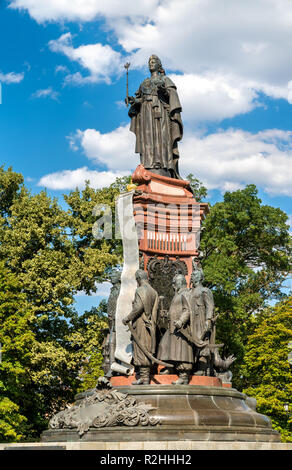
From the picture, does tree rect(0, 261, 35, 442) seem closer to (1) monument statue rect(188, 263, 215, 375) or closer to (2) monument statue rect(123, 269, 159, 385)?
(2) monument statue rect(123, 269, 159, 385)

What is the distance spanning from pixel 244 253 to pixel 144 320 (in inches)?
851

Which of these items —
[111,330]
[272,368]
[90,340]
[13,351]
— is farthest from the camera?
[272,368]

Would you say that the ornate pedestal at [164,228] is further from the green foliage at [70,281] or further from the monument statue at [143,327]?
the green foliage at [70,281]

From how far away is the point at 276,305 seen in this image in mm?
34406

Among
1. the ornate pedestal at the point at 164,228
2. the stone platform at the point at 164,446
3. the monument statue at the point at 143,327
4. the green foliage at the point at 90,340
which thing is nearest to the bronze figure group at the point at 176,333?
the monument statue at the point at 143,327

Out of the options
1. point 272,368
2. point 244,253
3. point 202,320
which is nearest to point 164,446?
point 202,320

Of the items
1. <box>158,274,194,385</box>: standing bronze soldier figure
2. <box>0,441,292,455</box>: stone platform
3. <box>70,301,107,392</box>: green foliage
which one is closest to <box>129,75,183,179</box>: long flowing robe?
<box>158,274,194,385</box>: standing bronze soldier figure

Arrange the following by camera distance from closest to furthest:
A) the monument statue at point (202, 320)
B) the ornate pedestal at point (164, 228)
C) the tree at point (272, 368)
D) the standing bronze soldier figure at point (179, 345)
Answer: the standing bronze soldier figure at point (179, 345), the monument statue at point (202, 320), the ornate pedestal at point (164, 228), the tree at point (272, 368)

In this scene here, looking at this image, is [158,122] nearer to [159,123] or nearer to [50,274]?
[159,123]

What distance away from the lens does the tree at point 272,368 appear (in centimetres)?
2994

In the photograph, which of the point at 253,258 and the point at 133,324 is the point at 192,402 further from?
the point at 253,258

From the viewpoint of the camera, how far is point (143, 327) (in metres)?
13.2

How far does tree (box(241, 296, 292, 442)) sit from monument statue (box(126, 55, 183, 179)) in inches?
652

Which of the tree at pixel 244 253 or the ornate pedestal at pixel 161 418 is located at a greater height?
the tree at pixel 244 253
